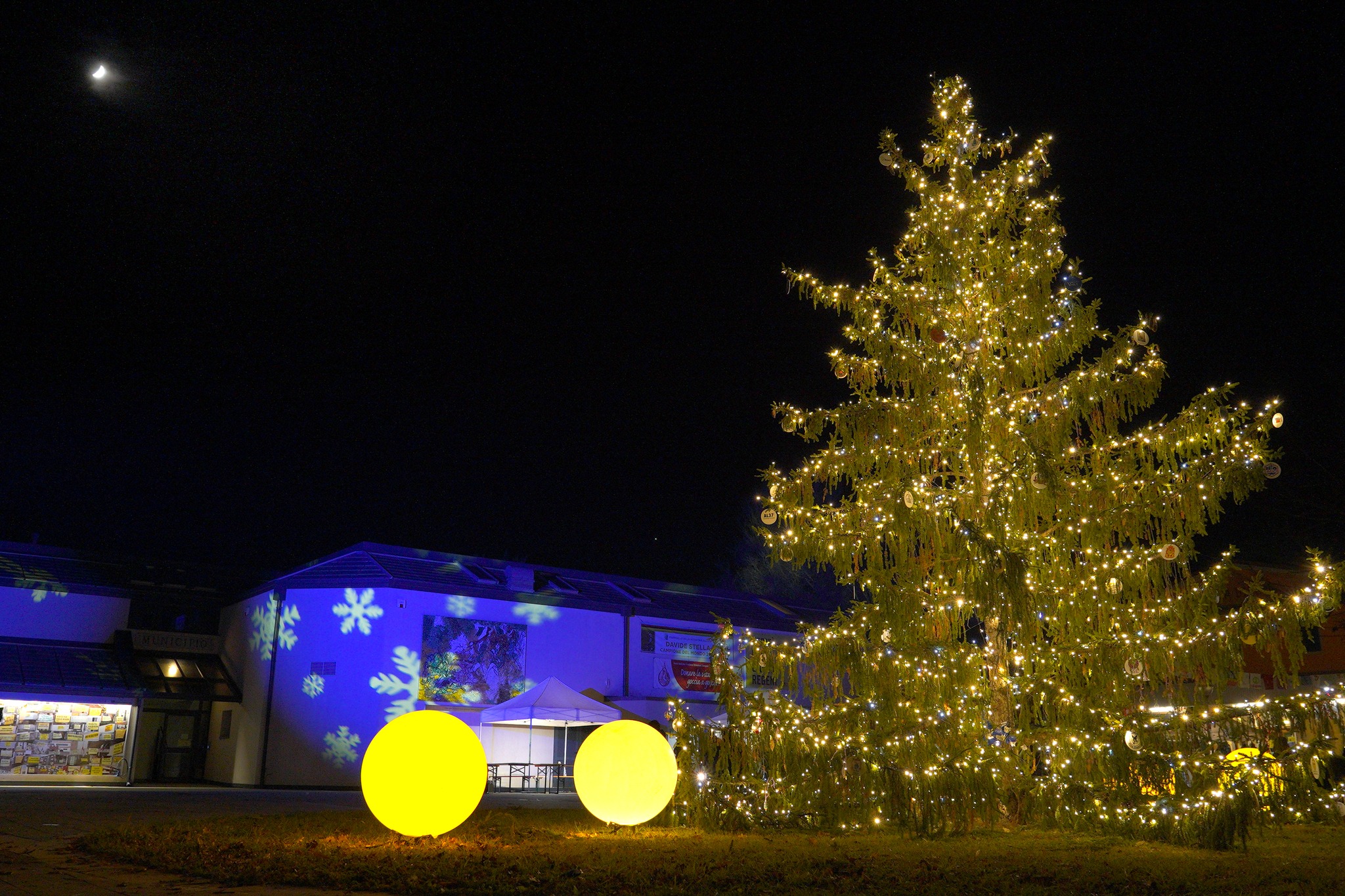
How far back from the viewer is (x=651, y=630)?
26.6 meters

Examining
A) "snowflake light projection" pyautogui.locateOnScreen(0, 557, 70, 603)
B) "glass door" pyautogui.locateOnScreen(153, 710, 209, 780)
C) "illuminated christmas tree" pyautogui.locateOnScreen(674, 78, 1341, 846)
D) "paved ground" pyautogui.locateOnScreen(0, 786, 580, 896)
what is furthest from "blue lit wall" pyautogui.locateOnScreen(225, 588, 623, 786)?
"illuminated christmas tree" pyautogui.locateOnScreen(674, 78, 1341, 846)

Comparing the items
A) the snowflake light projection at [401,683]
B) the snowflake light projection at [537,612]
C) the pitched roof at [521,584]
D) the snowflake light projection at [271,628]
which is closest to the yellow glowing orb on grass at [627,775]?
the pitched roof at [521,584]

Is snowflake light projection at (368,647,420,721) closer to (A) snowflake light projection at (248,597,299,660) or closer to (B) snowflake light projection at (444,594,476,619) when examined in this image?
(B) snowflake light projection at (444,594,476,619)

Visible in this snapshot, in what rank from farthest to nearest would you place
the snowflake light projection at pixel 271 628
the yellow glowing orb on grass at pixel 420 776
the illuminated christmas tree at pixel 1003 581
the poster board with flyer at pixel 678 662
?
the poster board with flyer at pixel 678 662 → the snowflake light projection at pixel 271 628 → the illuminated christmas tree at pixel 1003 581 → the yellow glowing orb on grass at pixel 420 776

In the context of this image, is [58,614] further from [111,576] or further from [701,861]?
[701,861]

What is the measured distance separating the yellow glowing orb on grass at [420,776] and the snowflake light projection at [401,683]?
13.9 meters

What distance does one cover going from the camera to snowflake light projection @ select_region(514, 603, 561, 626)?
79.7 feet

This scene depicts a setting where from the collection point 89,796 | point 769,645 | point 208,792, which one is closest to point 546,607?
point 208,792

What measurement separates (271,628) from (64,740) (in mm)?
4838

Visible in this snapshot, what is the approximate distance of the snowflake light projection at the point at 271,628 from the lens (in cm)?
2275

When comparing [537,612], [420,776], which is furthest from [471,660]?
[420,776]

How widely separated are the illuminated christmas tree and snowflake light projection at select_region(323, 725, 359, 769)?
13009mm

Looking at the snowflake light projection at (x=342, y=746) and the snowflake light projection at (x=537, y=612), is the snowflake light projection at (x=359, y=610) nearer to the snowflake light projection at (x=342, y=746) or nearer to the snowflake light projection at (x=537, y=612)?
the snowflake light projection at (x=342, y=746)

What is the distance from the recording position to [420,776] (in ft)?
26.3
